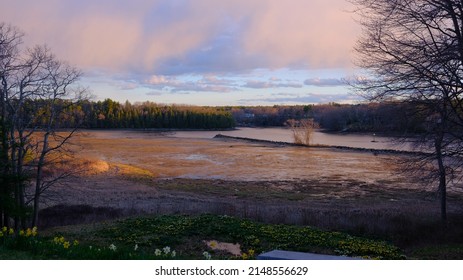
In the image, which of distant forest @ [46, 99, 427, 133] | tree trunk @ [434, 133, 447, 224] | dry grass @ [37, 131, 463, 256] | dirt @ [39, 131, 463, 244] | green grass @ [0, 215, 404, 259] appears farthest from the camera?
distant forest @ [46, 99, 427, 133]

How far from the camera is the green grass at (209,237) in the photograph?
41.3ft

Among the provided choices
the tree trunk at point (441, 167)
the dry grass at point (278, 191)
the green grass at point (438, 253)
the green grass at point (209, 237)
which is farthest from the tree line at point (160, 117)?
the green grass at point (438, 253)

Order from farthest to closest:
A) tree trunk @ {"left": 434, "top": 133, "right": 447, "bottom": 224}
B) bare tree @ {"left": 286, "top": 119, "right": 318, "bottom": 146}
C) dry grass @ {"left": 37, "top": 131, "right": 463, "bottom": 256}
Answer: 1. bare tree @ {"left": 286, "top": 119, "right": 318, "bottom": 146}
2. dry grass @ {"left": 37, "top": 131, "right": 463, "bottom": 256}
3. tree trunk @ {"left": 434, "top": 133, "right": 447, "bottom": 224}

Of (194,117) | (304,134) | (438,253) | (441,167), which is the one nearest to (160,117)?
(194,117)

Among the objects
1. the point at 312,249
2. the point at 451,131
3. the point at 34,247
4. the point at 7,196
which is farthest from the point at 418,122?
the point at 7,196

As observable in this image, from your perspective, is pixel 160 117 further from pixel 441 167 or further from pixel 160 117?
pixel 441 167

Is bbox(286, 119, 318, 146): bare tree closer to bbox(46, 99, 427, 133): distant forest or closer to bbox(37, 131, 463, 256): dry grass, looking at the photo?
bbox(46, 99, 427, 133): distant forest

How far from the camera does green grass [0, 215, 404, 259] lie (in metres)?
12.6

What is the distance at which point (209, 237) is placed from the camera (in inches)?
572

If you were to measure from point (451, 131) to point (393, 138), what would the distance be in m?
2.52

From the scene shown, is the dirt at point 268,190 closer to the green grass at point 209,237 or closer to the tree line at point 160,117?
the green grass at point 209,237

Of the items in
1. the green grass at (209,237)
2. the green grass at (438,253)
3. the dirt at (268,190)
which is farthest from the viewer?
the dirt at (268,190)

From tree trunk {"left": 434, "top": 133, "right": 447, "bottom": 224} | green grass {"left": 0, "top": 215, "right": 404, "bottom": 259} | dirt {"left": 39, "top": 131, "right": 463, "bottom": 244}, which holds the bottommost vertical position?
dirt {"left": 39, "top": 131, "right": 463, "bottom": 244}

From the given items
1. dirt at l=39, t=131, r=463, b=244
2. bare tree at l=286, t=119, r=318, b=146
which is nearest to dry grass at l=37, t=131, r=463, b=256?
dirt at l=39, t=131, r=463, b=244
